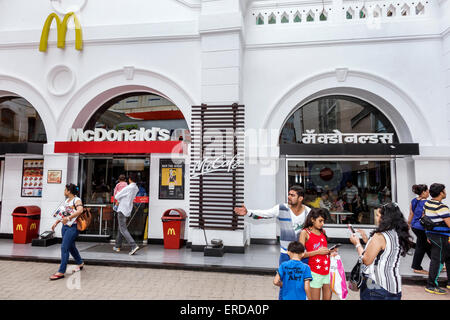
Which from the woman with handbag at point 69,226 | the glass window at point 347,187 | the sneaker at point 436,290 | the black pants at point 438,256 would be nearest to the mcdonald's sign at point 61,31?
the woman with handbag at point 69,226

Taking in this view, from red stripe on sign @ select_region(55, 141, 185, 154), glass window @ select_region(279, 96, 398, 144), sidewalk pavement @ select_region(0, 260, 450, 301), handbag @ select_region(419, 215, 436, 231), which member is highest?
glass window @ select_region(279, 96, 398, 144)

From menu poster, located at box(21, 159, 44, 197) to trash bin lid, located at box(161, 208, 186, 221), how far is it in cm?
418

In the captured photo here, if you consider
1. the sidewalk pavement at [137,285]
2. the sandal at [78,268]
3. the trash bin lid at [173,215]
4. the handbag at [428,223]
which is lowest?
the sidewalk pavement at [137,285]

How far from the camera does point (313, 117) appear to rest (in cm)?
784

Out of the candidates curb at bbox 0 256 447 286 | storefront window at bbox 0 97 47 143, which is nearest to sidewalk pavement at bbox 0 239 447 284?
curb at bbox 0 256 447 286

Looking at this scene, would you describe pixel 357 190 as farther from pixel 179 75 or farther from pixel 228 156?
pixel 179 75

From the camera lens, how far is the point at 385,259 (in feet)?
8.54

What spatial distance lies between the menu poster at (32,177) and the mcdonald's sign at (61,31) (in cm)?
335

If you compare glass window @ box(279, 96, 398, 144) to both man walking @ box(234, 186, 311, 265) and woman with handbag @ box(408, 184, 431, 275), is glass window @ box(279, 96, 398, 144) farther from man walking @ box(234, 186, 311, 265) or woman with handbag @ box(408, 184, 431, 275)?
man walking @ box(234, 186, 311, 265)

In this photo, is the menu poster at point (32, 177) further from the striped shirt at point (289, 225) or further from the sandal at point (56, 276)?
the striped shirt at point (289, 225)

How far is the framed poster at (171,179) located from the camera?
7.71 meters

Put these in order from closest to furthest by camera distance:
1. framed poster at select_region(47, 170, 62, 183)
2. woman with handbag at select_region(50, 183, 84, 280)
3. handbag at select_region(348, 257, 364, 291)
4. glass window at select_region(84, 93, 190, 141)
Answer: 1. handbag at select_region(348, 257, 364, 291)
2. woman with handbag at select_region(50, 183, 84, 280)
3. framed poster at select_region(47, 170, 62, 183)
4. glass window at select_region(84, 93, 190, 141)

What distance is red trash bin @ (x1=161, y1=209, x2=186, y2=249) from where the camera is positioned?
695cm
